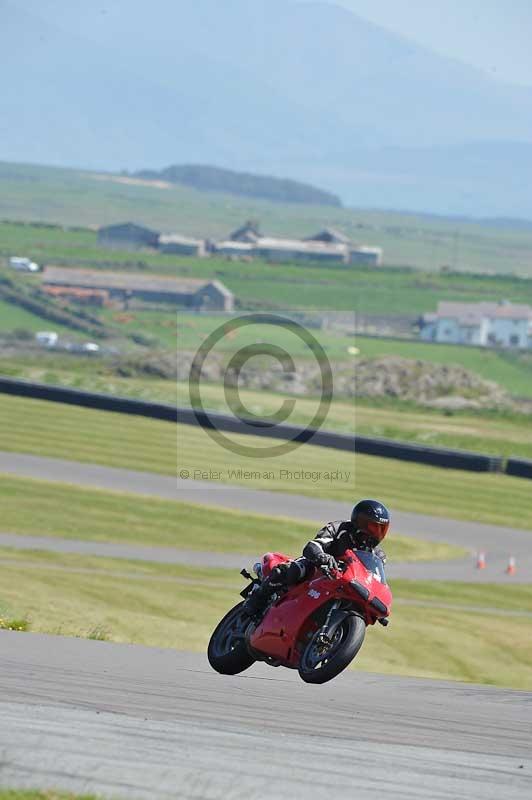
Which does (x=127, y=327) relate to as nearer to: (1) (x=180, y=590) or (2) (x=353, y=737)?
(1) (x=180, y=590)

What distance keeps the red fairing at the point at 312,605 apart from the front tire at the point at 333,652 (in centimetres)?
19

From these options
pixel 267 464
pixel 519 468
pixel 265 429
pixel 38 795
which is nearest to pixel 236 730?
pixel 38 795

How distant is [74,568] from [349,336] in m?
80.8

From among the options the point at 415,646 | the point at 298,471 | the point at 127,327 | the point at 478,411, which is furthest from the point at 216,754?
the point at 127,327

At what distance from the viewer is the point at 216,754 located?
25.7ft

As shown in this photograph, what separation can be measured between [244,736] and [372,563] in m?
3.52

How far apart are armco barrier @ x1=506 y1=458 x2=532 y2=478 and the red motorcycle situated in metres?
34.7

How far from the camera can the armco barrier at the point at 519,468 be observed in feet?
153

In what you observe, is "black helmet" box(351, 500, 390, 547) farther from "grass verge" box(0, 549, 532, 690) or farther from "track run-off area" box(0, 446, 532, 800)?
"grass verge" box(0, 549, 532, 690)

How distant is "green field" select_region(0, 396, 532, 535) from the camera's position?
41062 millimetres

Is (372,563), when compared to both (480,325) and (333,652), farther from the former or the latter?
(480,325)

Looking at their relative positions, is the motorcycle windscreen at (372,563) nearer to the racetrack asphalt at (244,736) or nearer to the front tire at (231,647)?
the racetrack asphalt at (244,736)

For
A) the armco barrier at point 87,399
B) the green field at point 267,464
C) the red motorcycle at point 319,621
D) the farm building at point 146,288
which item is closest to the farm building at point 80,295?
the farm building at point 146,288

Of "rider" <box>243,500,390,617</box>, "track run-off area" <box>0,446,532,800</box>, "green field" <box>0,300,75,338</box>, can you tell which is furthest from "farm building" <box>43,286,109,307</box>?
"rider" <box>243,500,390,617</box>
